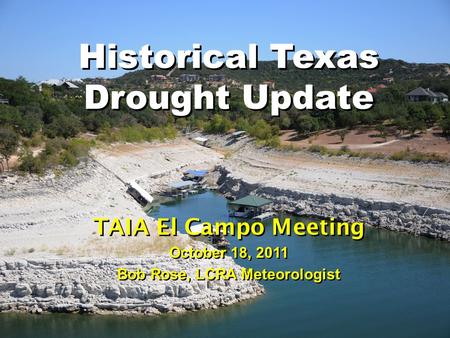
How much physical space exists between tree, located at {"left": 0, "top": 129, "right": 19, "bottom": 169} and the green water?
567 inches

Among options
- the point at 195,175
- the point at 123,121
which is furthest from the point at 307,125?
the point at 123,121

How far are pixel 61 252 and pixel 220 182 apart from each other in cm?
2256

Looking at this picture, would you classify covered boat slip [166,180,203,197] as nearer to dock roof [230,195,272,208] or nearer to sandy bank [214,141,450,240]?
sandy bank [214,141,450,240]

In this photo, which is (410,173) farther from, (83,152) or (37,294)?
(37,294)

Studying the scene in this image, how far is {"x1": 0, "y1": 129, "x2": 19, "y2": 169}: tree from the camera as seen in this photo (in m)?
29.3

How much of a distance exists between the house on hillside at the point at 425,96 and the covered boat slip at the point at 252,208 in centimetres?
3544

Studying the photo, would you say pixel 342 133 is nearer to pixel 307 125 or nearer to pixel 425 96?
pixel 307 125

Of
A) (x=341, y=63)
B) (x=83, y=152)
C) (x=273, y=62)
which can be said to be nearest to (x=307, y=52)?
(x=341, y=63)

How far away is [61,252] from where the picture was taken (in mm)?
18766

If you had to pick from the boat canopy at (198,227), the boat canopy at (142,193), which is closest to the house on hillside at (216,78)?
the boat canopy at (142,193)

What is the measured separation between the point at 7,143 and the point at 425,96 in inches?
1765

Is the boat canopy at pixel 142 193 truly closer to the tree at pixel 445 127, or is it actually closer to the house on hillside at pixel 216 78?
the tree at pixel 445 127

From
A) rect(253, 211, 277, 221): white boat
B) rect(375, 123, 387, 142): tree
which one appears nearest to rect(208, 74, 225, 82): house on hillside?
rect(375, 123, 387, 142): tree

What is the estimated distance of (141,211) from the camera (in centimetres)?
2683
